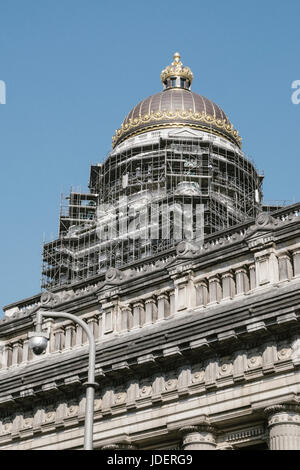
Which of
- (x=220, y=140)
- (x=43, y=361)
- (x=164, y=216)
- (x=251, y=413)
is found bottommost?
(x=251, y=413)

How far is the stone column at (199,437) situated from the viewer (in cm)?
4259

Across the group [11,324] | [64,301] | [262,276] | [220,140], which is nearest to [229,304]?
[262,276]

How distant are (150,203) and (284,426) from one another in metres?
41.0

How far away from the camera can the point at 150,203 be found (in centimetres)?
7994

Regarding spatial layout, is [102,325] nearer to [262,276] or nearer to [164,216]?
[262,276]

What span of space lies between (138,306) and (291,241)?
8.29 m

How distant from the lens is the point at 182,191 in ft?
259

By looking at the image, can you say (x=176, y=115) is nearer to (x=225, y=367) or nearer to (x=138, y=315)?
(x=138, y=315)

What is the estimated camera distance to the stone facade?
41.9 meters

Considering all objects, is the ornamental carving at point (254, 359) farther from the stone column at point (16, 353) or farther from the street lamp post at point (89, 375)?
the stone column at point (16, 353)

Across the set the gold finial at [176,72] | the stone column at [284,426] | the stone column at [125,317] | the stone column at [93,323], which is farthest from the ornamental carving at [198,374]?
the gold finial at [176,72]

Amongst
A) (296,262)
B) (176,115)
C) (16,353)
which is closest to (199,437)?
(296,262)

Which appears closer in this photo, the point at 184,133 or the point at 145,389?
the point at 145,389

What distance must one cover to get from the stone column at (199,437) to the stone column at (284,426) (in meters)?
2.90
